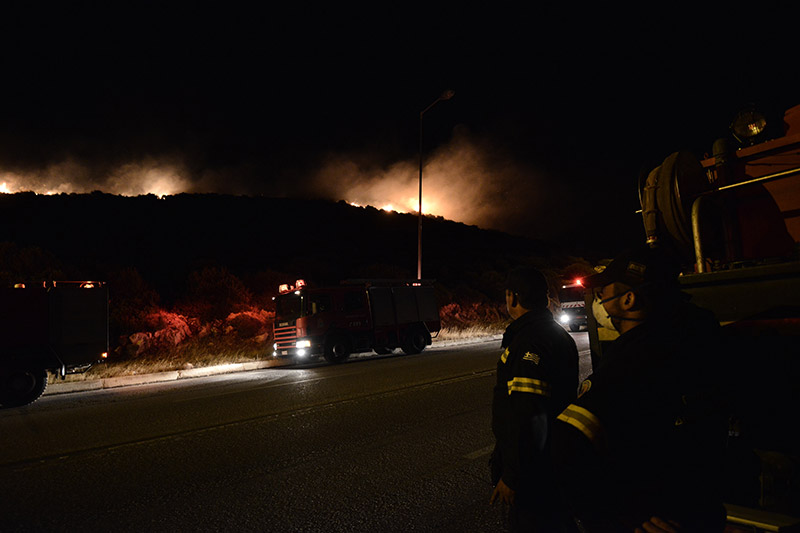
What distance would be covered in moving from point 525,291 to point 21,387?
10.5m

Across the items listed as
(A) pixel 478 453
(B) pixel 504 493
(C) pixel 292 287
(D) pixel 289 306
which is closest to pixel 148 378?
(D) pixel 289 306

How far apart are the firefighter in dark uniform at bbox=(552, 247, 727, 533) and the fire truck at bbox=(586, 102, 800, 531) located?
130 millimetres

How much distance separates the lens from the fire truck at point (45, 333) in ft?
31.0

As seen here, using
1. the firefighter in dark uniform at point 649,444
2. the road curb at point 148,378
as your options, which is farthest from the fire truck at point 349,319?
the firefighter in dark uniform at point 649,444

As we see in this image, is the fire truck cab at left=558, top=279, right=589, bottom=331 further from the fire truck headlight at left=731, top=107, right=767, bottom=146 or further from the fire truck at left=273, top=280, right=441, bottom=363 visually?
the fire truck headlight at left=731, top=107, right=767, bottom=146

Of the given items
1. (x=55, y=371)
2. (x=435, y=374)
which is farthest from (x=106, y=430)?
(x=435, y=374)

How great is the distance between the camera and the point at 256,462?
505cm

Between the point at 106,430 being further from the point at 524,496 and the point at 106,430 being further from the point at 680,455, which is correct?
the point at 680,455

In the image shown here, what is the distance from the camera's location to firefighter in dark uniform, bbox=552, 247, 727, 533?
1.48 m

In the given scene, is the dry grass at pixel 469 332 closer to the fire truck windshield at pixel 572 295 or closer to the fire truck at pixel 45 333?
the fire truck windshield at pixel 572 295

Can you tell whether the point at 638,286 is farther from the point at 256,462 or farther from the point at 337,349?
the point at 337,349

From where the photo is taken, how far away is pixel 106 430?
261 inches

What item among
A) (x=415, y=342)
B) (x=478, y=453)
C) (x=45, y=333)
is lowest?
(x=478, y=453)

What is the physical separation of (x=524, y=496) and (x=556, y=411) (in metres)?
0.38
